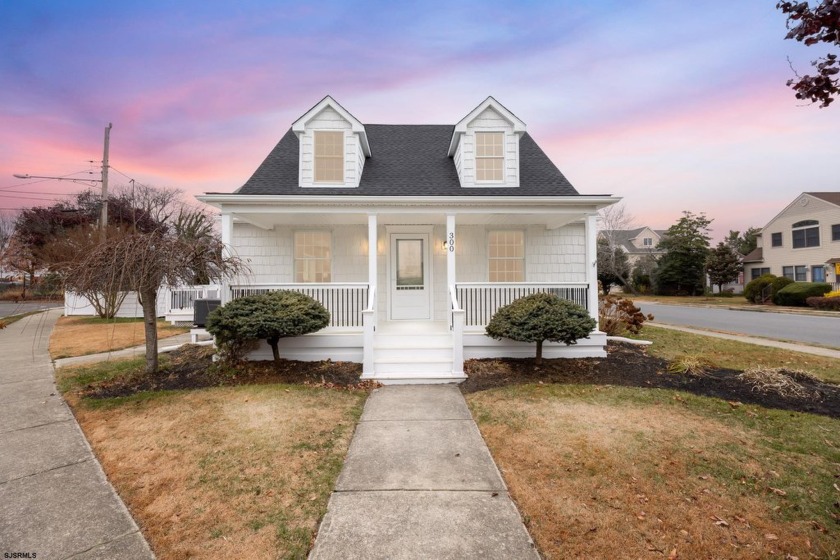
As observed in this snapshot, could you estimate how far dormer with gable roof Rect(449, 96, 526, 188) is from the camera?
9.23 m

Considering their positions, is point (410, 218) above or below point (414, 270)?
above

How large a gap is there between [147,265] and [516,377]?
666 cm

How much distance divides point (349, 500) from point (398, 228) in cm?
736

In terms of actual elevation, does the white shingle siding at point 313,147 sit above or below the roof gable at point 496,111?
below

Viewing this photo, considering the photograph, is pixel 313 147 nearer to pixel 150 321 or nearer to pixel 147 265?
pixel 147 265

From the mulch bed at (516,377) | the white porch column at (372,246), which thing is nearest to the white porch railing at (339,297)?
the white porch column at (372,246)

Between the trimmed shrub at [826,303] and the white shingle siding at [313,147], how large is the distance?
26.8 m

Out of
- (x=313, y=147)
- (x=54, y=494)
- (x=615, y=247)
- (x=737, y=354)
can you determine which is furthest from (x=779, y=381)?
(x=615, y=247)

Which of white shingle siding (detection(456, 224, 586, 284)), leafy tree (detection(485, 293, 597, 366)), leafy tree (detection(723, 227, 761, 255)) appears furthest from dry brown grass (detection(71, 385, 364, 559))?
leafy tree (detection(723, 227, 761, 255))

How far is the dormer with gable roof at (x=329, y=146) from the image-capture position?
9.05 m

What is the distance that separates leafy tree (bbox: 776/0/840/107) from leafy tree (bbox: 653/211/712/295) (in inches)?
1467

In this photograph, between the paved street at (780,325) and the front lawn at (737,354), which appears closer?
the front lawn at (737,354)

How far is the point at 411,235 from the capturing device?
9766 mm

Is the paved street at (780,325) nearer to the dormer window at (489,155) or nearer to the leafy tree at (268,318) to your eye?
the dormer window at (489,155)
